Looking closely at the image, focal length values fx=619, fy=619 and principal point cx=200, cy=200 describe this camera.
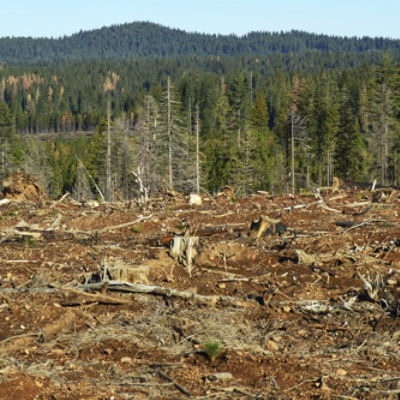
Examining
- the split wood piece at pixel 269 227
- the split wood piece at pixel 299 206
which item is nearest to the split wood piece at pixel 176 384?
the split wood piece at pixel 269 227

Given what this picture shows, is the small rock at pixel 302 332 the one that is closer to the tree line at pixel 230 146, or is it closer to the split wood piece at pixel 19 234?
the split wood piece at pixel 19 234

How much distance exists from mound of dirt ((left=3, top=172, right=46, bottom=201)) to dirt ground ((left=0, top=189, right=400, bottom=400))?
599cm

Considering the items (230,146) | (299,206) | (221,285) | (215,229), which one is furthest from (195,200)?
(230,146)

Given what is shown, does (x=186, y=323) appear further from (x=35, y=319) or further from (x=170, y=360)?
(x=35, y=319)

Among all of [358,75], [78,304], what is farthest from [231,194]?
[358,75]

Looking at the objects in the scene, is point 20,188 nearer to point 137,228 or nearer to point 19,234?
point 19,234

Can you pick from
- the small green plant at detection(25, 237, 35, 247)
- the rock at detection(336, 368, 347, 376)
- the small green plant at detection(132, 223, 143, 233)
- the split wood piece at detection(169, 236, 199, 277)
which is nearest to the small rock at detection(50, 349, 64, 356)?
the rock at detection(336, 368, 347, 376)

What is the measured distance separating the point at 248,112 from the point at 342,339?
90318 mm

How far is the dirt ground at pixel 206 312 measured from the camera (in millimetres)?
6840

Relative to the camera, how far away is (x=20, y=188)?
20.5 metres

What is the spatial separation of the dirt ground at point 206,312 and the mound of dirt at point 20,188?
19.7 ft

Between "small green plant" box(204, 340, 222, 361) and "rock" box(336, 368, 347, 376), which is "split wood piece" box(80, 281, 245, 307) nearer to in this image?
"small green plant" box(204, 340, 222, 361)

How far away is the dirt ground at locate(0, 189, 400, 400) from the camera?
684cm

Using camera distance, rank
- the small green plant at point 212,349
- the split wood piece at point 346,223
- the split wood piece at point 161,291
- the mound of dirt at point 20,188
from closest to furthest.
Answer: the small green plant at point 212,349 → the split wood piece at point 161,291 → the split wood piece at point 346,223 → the mound of dirt at point 20,188
